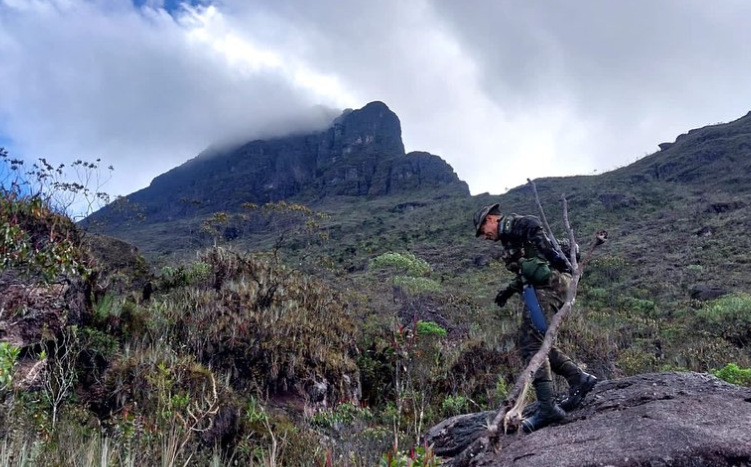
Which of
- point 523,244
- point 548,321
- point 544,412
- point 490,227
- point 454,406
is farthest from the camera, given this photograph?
point 454,406

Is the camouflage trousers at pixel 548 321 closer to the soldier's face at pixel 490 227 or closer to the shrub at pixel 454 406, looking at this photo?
the soldier's face at pixel 490 227

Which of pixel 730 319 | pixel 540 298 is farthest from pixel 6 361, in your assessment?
pixel 730 319

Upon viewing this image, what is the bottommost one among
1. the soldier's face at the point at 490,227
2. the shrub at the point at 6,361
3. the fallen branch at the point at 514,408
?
the fallen branch at the point at 514,408

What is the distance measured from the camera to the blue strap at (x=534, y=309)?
3.43 metres

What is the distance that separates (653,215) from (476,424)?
3079 cm

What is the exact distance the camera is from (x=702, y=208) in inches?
1099

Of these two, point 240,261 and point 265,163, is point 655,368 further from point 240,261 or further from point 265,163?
point 265,163

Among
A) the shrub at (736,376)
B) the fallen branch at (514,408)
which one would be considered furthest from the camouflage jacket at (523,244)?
the shrub at (736,376)

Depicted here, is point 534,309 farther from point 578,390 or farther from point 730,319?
point 730,319

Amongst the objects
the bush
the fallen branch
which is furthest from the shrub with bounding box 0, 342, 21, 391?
the bush

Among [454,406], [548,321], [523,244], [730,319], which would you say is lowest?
[730,319]

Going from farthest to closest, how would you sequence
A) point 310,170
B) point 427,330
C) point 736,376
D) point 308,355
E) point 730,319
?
point 310,170 < point 730,319 < point 427,330 < point 308,355 < point 736,376

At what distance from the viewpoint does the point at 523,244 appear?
12.1 feet

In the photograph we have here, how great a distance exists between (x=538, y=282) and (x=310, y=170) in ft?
368
